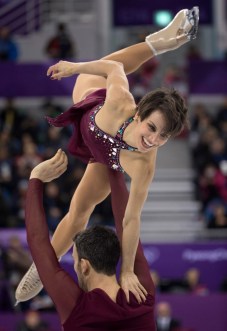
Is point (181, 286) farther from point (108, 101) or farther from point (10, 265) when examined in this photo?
point (108, 101)

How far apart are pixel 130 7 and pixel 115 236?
879 centimetres

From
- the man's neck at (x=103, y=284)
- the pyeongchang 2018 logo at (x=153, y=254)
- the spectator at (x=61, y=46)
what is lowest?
the pyeongchang 2018 logo at (x=153, y=254)

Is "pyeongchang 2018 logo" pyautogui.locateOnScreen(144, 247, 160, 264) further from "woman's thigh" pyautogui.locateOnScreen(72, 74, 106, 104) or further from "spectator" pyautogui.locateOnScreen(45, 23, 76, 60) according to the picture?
"woman's thigh" pyautogui.locateOnScreen(72, 74, 106, 104)

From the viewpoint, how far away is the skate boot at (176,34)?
183 inches

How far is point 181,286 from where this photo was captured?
31.2ft

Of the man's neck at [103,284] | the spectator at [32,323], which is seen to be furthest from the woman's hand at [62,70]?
the spectator at [32,323]

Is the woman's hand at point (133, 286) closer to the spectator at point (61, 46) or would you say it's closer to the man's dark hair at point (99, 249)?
the man's dark hair at point (99, 249)

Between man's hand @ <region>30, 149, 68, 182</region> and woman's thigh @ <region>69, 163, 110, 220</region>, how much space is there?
696 millimetres

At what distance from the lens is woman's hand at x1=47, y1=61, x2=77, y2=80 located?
4.27 meters

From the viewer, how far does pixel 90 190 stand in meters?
4.40

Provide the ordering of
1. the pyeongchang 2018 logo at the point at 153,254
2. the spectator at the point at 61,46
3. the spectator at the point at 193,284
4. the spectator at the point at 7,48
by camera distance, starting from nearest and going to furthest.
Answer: the spectator at the point at 193,284
the pyeongchang 2018 logo at the point at 153,254
the spectator at the point at 7,48
the spectator at the point at 61,46

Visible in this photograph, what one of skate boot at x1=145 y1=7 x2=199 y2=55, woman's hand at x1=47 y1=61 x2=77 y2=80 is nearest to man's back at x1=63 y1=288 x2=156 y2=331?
woman's hand at x1=47 y1=61 x2=77 y2=80

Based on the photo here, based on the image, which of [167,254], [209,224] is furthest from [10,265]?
[209,224]

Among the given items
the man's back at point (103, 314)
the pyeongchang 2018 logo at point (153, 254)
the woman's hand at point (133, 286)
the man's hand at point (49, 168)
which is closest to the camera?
the man's back at point (103, 314)
